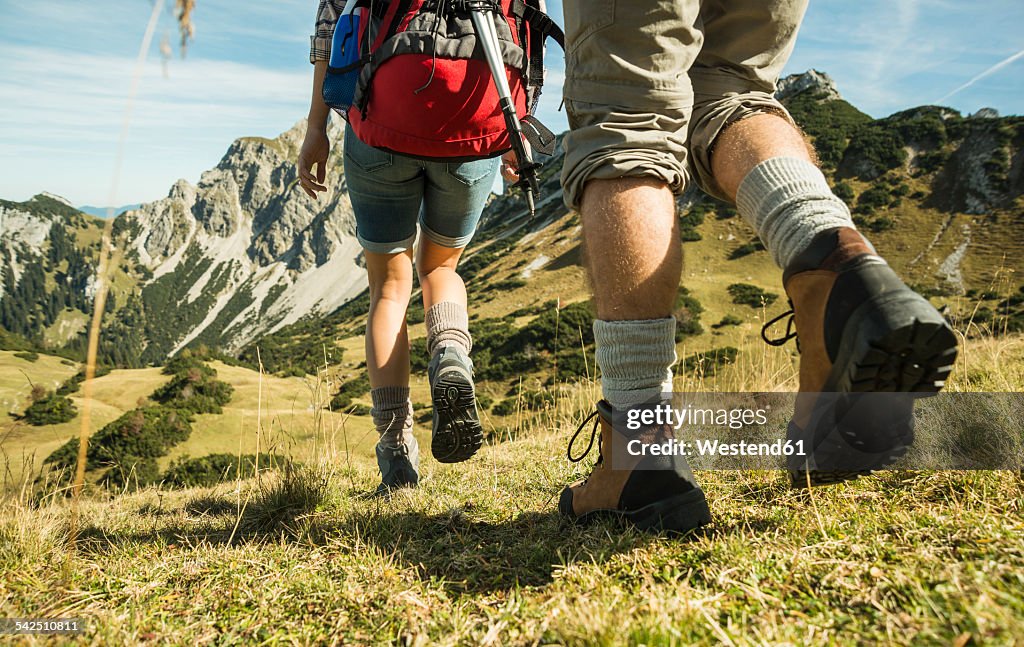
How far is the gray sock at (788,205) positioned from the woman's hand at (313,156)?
1646 mm

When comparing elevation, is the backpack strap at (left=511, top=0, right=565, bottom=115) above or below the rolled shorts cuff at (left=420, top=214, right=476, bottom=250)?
above

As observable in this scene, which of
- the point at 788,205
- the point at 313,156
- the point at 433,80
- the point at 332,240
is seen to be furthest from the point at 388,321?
the point at 332,240

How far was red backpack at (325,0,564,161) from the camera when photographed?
198cm

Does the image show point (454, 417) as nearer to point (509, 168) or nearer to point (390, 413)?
point (390, 413)

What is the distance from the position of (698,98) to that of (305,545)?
5.55ft

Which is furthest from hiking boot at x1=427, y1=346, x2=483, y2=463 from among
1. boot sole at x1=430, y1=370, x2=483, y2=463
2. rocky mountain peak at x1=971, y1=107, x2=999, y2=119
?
rocky mountain peak at x1=971, y1=107, x2=999, y2=119

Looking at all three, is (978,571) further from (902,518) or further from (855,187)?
(855,187)

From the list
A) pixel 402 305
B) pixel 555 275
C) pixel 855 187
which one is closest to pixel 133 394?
pixel 402 305

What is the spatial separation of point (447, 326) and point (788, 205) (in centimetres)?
138

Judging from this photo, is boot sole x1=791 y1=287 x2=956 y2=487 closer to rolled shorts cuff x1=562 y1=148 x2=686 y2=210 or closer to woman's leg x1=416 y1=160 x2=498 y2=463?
rolled shorts cuff x1=562 y1=148 x2=686 y2=210

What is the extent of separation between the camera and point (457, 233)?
2586 mm

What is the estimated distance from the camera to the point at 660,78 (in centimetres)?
156

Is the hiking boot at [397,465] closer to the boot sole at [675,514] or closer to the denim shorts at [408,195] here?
the denim shorts at [408,195]

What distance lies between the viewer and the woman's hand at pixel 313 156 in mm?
2500
